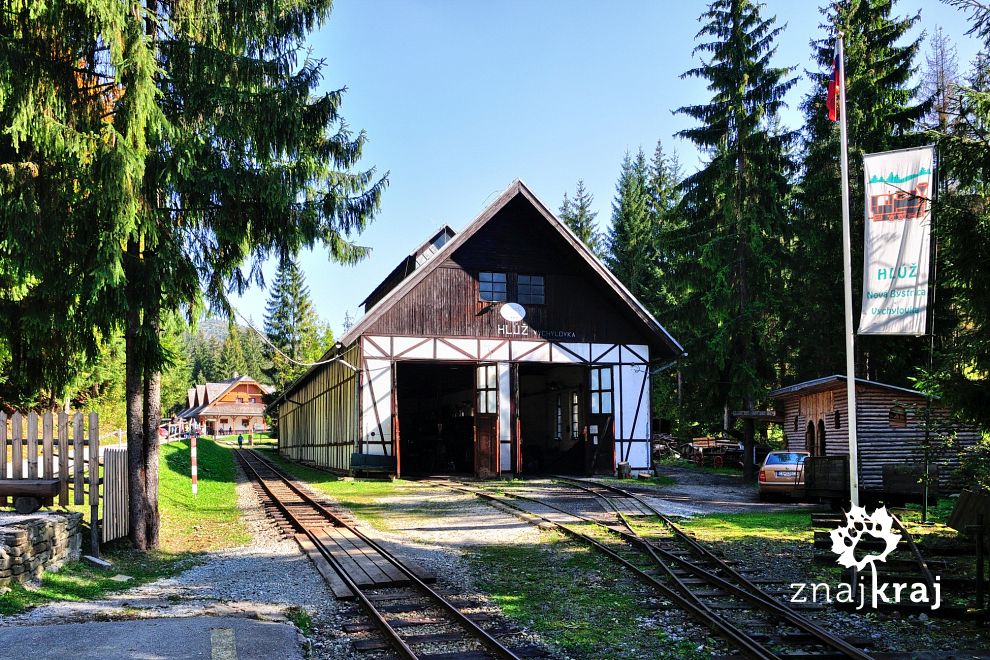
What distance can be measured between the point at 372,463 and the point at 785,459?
12.4 meters

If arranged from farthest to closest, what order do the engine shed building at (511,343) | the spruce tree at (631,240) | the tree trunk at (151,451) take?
the spruce tree at (631,240), the engine shed building at (511,343), the tree trunk at (151,451)

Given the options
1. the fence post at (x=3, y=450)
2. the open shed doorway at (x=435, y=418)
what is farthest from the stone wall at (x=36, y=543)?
the open shed doorway at (x=435, y=418)

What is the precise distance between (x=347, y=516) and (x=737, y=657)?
10.9 m

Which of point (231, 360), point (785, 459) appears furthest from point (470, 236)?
point (231, 360)

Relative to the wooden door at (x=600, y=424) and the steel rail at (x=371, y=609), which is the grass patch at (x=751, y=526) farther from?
the wooden door at (x=600, y=424)

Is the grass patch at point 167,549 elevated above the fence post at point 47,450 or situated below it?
below

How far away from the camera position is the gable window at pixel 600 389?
91.2 ft

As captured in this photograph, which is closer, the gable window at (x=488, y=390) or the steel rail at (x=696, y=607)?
the steel rail at (x=696, y=607)

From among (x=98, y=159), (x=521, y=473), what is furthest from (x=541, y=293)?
(x=98, y=159)

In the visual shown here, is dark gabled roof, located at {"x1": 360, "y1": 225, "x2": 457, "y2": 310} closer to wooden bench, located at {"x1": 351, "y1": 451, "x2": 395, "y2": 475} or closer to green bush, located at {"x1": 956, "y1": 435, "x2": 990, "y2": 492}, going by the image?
wooden bench, located at {"x1": 351, "y1": 451, "x2": 395, "y2": 475}

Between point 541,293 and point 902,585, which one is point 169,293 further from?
point 541,293

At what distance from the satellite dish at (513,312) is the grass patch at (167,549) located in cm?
1007

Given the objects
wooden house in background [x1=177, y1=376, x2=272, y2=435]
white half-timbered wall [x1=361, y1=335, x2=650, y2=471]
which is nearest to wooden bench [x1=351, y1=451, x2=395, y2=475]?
white half-timbered wall [x1=361, y1=335, x2=650, y2=471]

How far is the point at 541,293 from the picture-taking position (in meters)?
27.7
